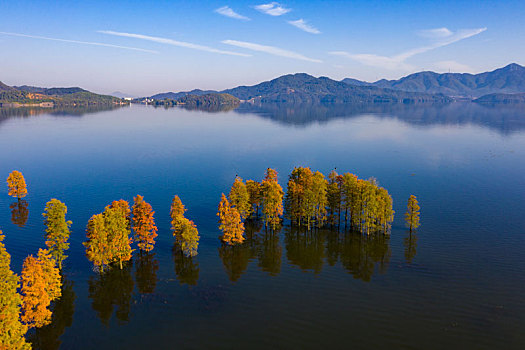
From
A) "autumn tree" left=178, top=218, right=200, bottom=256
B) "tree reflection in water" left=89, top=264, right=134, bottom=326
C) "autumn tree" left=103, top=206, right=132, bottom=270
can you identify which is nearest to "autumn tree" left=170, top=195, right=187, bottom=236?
"autumn tree" left=178, top=218, right=200, bottom=256

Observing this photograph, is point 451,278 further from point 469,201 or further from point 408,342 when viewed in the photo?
point 469,201

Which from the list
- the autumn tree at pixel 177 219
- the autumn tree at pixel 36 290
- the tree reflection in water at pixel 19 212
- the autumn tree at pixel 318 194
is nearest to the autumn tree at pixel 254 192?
the autumn tree at pixel 318 194

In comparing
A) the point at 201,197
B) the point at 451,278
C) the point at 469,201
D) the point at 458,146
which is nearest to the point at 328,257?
the point at 451,278

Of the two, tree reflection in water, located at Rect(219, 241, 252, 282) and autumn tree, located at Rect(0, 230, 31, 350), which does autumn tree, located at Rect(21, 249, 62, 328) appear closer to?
autumn tree, located at Rect(0, 230, 31, 350)

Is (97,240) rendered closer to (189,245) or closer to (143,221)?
(143,221)

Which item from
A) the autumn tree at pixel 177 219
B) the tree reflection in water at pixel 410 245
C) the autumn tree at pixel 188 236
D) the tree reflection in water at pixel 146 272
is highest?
the autumn tree at pixel 177 219

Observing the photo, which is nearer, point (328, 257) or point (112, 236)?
point (112, 236)

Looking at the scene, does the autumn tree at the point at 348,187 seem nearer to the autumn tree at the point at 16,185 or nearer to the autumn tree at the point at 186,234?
the autumn tree at the point at 186,234
